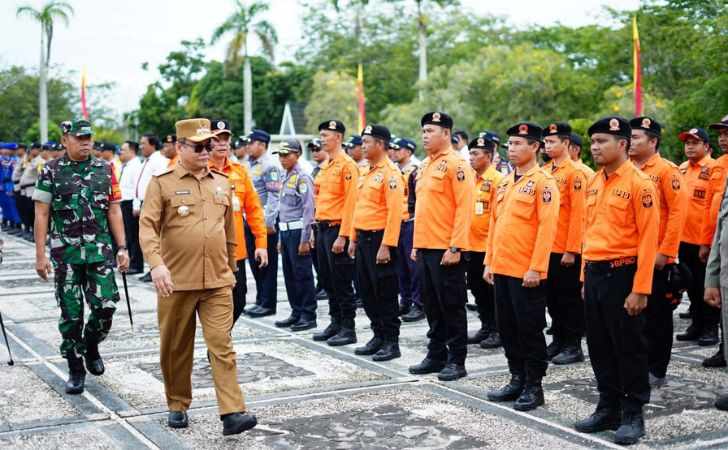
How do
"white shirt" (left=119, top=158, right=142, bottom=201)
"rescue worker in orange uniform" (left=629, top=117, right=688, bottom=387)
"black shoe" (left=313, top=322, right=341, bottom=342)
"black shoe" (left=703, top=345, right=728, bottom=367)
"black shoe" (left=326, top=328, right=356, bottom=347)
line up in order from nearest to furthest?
"rescue worker in orange uniform" (left=629, top=117, right=688, bottom=387)
"black shoe" (left=703, top=345, right=728, bottom=367)
"black shoe" (left=326, top=328, right=356, bottom=347)
"black shoe" (left=313, top=322, right=341, bottom=342)
"white shirt" (left=119, top=158, right=142, bottom=201)

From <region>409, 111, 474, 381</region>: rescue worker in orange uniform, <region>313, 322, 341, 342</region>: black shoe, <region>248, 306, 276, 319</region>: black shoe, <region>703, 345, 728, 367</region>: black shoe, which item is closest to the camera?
<region>409, 111, 474, 381</region>: rescue worker in orange uniform

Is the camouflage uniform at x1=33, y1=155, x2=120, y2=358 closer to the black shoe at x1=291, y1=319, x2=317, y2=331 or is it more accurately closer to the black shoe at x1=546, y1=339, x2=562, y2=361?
the black shoe at x1=291, y1=319, x2=317, y2=331

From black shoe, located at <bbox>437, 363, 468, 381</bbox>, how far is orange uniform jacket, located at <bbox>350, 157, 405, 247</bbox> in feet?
4.61

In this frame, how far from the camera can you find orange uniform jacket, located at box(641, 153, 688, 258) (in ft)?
21.9

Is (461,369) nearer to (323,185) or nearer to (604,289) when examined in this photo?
(604,289)

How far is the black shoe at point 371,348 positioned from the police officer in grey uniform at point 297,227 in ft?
4.78

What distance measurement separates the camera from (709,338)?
8422 mm

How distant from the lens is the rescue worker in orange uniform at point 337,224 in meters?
8.54

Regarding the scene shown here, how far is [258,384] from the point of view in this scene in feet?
22.6

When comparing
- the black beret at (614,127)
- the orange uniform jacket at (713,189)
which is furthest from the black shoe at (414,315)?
the black beret at (614,127)

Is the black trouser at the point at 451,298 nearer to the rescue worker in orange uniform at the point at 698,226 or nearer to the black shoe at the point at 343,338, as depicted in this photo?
the black shoe at the point at 343,338

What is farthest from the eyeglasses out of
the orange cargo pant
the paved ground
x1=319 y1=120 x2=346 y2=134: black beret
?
x1=319 y1=120 x2=346 y2=134: black beret

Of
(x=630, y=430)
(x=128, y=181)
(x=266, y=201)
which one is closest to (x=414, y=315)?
(x=266, y=201)

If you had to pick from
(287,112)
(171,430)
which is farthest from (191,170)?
(287,112)
